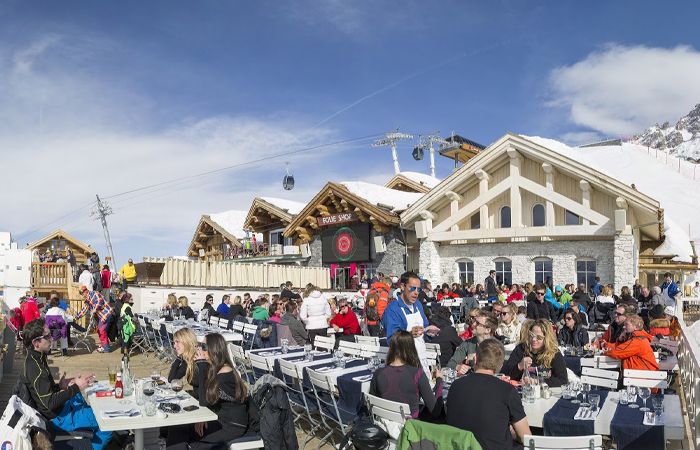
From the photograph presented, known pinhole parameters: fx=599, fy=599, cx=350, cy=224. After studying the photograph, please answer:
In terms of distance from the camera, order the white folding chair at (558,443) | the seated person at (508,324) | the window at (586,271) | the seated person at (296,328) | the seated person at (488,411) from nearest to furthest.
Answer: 1. the white folding chair at (558,443)
2. the seated person at (488,411)
3. the seated person at (508,324)
4. the seated person at (296,328)
5. the window at (586,271)

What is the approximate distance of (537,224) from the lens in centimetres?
2230

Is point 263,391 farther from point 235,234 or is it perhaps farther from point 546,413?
point 235,234

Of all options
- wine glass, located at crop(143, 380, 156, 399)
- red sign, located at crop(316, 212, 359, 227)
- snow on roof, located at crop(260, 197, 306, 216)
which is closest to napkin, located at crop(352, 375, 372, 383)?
wine glass, located at crop(143, 380, 156, 399)

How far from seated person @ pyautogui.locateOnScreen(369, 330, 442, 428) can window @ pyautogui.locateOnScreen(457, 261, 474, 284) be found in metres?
19.1

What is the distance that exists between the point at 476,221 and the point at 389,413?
19.7 meters

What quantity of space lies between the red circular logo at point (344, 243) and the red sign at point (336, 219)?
0.48 metres

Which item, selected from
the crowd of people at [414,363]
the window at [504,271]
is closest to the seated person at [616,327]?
the crowd of people at [414,363]

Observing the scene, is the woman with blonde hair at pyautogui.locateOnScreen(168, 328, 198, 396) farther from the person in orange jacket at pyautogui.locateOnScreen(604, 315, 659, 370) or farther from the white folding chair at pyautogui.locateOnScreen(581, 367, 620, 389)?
the person in orange jacket at pyautogui.locateOnScreen(604, 315, 659, 370)

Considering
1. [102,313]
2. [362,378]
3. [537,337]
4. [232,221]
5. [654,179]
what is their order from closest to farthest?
[537,337] < [362,378] < [102,313] < [232,221] < [654,179]

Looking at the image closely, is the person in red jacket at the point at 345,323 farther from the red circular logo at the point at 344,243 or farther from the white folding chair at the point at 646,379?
the red circular logo at the point at 344,243

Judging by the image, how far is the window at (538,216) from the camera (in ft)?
72.7

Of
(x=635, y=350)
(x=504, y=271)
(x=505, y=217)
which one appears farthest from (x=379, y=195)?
(x=635, y=350)

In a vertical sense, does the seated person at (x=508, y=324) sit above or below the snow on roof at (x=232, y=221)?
below

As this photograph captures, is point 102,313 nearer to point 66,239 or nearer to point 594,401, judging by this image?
point 594,401
